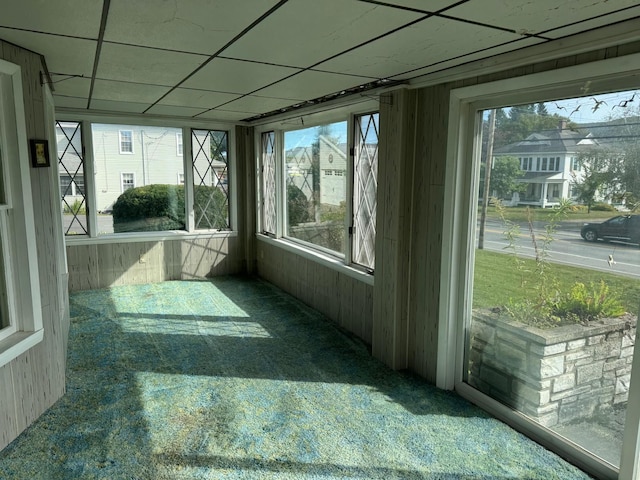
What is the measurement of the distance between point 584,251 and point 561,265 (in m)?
0.15

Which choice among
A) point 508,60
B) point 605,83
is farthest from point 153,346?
point 605,83

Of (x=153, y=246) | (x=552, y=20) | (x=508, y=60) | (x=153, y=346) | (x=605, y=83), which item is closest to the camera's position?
(x=552, y=20)

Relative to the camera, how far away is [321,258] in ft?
14.8

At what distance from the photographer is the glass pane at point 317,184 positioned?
4.36m

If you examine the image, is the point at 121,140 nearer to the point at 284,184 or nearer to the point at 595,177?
the point at 284,184

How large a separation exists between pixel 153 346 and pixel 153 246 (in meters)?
2.34

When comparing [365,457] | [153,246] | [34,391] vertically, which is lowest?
[365,457]

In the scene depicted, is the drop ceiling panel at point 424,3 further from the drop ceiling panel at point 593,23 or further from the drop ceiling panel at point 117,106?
the drop ceiling panel at point 117,106

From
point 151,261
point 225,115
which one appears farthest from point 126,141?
point 151,261

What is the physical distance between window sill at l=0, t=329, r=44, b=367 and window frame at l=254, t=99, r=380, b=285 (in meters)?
2.42

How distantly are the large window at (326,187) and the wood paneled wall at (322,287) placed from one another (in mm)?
203

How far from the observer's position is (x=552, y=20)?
1.79 m

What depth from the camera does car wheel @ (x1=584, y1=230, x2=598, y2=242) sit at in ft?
7.10

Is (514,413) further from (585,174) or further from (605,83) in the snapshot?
(605,83)
